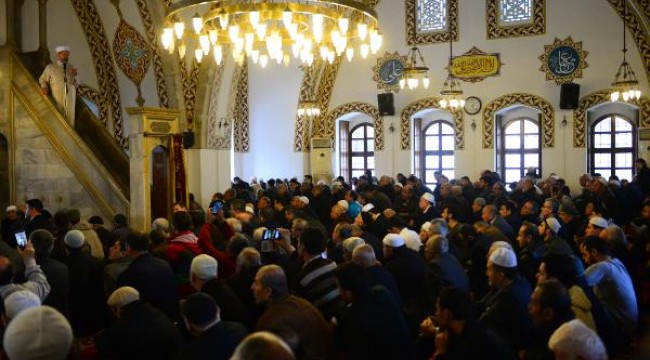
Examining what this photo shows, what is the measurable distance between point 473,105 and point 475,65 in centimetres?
84

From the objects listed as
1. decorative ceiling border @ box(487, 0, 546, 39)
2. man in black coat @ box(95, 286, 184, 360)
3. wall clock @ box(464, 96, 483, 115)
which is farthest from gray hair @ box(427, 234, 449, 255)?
decorative ceiling border @ box(487, 0, 546, 39)

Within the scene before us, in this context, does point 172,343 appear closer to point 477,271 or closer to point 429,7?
point 477,271

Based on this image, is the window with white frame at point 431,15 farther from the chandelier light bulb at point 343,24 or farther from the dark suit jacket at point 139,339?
the dark suit jacket at point 139,339

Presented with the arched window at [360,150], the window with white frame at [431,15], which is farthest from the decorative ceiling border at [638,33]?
the arched window at [360,150]

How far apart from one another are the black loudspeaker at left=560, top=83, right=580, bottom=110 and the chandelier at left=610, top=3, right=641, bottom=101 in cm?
69

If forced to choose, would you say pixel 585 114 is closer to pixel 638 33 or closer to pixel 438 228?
pixel 638 33

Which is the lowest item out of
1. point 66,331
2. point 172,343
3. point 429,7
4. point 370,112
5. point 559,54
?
point 172,343

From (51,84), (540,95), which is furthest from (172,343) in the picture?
(540,95)

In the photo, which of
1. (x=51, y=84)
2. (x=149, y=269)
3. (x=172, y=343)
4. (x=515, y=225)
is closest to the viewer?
(x=172, y=343)

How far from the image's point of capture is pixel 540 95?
14.2 metres

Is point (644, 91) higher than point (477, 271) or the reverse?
higher

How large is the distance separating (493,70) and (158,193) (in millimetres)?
7917

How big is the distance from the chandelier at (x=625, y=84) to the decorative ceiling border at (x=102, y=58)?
9.71m

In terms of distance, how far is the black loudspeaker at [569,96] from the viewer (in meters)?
13.6
